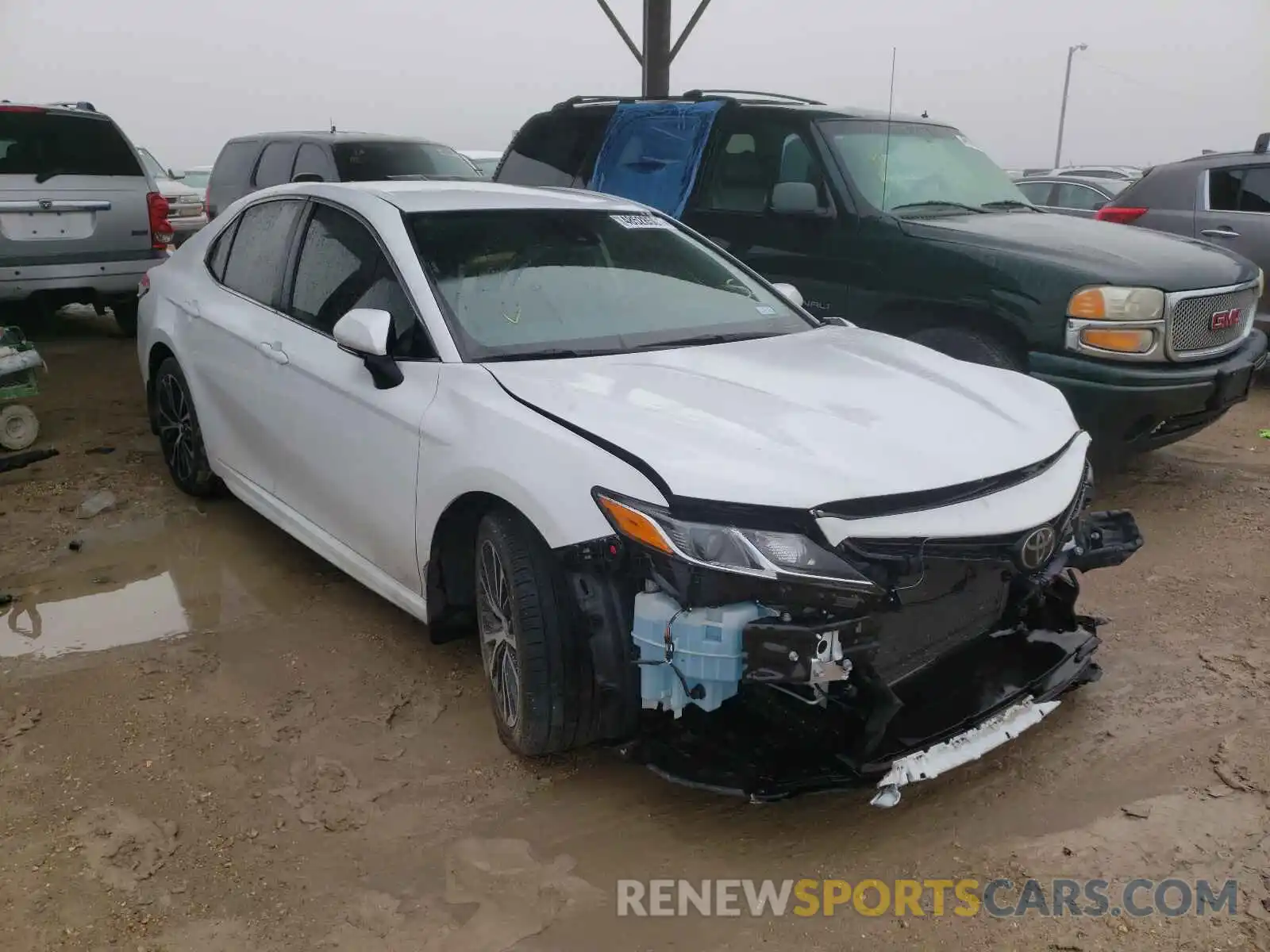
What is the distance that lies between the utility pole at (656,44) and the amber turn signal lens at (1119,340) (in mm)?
5415

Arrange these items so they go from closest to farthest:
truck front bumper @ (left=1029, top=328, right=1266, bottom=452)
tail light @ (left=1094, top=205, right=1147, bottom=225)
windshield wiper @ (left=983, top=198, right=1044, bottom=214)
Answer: truck front bumper @ (left=1029, top=328, right=1266, bottom=452)
windshield wiper @ (left=983, top=198, right=1044, bottom=214)
tail light @ (left=1094, top=205, right=1147, bottom=225)

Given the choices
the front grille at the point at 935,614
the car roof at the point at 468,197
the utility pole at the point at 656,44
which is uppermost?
the utility pole at the point at 656,44

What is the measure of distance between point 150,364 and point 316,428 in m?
2.05

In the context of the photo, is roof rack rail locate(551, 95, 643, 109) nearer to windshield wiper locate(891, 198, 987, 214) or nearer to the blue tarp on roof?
the blue tarp on roof

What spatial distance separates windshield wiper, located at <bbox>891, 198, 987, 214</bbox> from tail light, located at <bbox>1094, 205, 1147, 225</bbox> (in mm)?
2929

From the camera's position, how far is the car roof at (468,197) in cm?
385

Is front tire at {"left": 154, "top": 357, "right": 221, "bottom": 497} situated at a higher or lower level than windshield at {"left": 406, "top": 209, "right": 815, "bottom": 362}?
lower

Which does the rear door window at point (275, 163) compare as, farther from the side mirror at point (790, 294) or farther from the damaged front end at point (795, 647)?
the damaged front end at point (795, 647)

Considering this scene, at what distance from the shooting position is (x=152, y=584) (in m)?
4.39

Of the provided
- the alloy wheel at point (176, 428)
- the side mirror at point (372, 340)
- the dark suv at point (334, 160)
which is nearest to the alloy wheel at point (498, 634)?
the side mirror at point (372, 340)

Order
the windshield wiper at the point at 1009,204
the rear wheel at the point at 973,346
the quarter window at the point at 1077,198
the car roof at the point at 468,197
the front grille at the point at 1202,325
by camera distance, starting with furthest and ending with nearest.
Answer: the quarter window at the point at 1077,198, the windshield wiper at the point at 1009,204, the rear wheel at the point at 973,346, the front grille at the point at 1202,325, the car roof at the point at 468,197

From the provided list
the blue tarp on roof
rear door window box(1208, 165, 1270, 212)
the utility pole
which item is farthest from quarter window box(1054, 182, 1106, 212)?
the blue tarp on roof

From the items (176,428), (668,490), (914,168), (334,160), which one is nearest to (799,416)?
A: (668,490)

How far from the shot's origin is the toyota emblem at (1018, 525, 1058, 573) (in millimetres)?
2686
